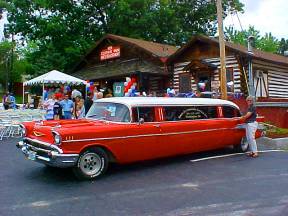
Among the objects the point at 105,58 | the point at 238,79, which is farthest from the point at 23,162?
the point at 105,58

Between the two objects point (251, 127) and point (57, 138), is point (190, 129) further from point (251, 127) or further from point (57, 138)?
point (57, 138)

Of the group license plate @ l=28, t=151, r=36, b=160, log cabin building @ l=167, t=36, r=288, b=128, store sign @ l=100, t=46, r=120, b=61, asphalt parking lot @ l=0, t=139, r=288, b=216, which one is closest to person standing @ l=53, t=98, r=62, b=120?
asphalt parking lot @ l=0, t=139, r=288, b=216

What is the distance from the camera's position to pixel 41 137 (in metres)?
8.37

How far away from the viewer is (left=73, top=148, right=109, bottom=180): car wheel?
8.13 meters

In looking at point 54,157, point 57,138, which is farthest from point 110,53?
point 54,157

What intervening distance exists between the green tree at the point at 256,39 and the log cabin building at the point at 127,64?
31834mm

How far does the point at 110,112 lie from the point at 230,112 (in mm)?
3849

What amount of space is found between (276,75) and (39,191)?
18.3 m

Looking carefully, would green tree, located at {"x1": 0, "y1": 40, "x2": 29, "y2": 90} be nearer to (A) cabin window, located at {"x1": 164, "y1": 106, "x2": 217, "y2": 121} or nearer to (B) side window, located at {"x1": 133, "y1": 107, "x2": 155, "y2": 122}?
(A) cabin window, located at {"x1": 164, "y1": 106, "x2": 217, "y2": 121}

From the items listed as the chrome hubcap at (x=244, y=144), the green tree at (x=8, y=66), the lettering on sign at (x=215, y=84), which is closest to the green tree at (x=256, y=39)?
the green tree at (x=8, y=66)

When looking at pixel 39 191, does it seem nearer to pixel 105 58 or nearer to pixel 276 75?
pixel 276 75

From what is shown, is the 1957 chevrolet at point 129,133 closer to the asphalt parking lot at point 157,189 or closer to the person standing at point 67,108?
the asphalt parking lot at point 157,189

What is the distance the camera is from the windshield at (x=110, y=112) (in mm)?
9102

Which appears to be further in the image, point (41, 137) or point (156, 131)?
point (156, 131)
